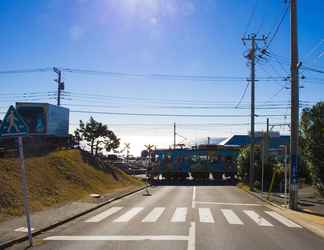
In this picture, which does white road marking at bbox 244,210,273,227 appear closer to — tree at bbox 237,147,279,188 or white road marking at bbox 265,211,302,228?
white road marking at bbox 265,211,302,228

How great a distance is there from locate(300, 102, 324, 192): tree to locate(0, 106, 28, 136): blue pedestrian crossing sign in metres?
15.4

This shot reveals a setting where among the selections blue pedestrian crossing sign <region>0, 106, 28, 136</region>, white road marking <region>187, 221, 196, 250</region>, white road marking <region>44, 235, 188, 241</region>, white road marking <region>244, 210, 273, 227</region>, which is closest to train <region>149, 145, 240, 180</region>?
white road marking <region>244, 210, 273, 227</region>

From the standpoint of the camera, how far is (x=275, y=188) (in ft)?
126

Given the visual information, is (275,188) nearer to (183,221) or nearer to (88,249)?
(183,221)

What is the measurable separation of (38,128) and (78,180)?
10638mm

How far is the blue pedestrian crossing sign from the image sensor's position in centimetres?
1106

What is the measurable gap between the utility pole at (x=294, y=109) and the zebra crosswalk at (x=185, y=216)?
1480 mm

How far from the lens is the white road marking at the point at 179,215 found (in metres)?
16.0

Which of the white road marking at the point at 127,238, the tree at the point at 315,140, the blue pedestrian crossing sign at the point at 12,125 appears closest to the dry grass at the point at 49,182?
the white road marking at the point at 127,238

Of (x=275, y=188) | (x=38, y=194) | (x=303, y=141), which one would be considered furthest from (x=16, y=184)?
(x=275, y=188)

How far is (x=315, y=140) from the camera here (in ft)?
72.9

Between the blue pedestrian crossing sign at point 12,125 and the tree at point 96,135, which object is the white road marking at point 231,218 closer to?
the blue pedestrian crossing sign at point 12,125

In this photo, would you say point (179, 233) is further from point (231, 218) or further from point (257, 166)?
point (257, 166)

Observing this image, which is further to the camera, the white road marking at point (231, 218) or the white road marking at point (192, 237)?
the white road marking at point (231, 218)
